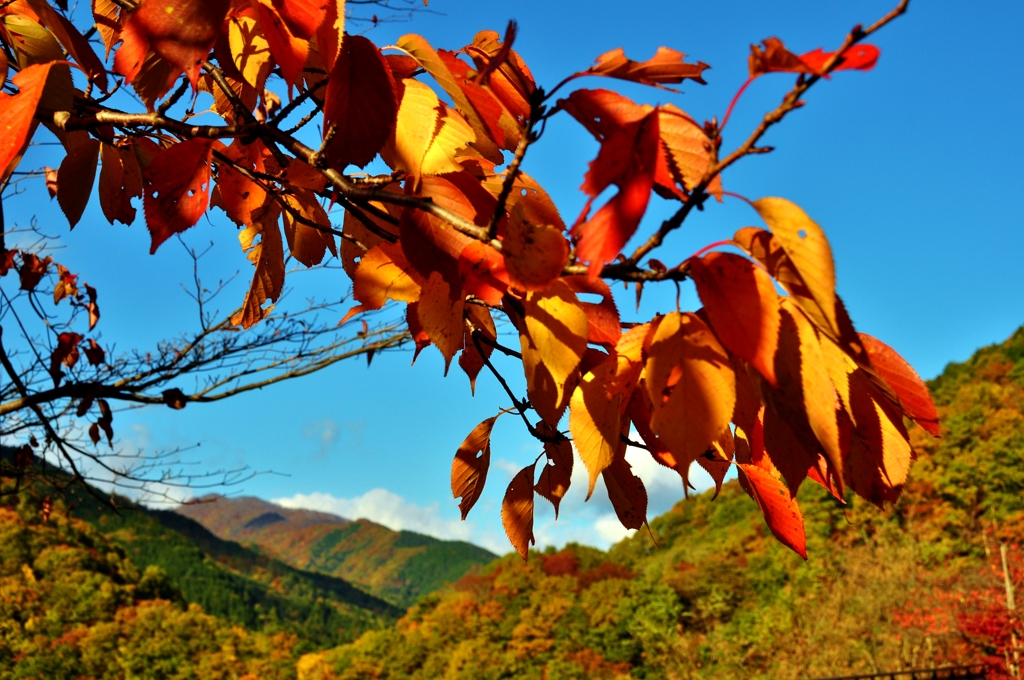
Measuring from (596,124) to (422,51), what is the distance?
5.8 inches

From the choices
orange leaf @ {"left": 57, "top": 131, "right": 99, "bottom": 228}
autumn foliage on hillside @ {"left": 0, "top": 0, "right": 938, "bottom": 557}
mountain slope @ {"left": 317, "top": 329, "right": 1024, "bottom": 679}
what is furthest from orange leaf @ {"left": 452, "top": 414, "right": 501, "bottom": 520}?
mountain slope @ {"left": 317, "top": 329, "right": 1024, "bottom": 679}

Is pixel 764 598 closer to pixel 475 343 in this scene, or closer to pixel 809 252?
pixel 475 343

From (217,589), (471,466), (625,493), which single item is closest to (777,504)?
Answer: (625,493)

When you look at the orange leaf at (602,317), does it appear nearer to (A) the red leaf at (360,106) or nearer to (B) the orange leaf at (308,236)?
(A) the red leaf at (360,106)

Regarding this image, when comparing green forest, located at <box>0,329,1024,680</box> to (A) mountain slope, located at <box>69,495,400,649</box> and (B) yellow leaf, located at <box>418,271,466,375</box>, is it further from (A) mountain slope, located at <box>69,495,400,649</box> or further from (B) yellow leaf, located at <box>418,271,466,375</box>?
(B) yellow leaf, located at <box>418,271,466,375</box>

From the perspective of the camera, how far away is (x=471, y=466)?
0.53m

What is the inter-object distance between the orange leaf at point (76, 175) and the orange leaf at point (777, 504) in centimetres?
59

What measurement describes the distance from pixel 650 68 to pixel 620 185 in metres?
0.11

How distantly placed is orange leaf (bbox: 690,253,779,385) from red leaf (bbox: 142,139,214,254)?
0.34 meters

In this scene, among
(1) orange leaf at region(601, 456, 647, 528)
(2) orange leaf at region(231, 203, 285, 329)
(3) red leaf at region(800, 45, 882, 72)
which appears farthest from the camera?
(2) orange leaf at region(231, 203, 285, 329)

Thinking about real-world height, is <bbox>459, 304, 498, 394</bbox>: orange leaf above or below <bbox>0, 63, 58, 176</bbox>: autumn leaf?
below

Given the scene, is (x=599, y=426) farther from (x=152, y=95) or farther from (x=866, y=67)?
(x=152, y=95)

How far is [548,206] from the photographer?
438 millimetres

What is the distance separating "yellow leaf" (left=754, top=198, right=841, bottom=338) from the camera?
0.94 feet
